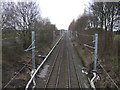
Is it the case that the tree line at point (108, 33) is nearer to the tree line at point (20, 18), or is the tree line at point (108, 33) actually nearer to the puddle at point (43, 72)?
the puddle at point (43, 72)

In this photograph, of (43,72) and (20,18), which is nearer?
(43,72)

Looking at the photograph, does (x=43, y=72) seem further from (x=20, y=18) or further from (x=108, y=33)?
(x=20, y=18)

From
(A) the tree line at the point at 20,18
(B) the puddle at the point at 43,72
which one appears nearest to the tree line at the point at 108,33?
(B) the puddle at the point at 43,72

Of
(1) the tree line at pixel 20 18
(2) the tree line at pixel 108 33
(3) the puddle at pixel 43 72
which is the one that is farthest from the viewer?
(1) the tree line at pixel 20 18

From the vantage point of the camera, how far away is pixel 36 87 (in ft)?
36.4

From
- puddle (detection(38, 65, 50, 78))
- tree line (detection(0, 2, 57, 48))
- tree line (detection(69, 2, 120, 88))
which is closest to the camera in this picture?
tree line (detection(69, 2, 120, 88))

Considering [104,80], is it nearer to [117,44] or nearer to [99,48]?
[117,44]

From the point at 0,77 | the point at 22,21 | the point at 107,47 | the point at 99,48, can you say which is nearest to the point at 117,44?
the point at 107,47

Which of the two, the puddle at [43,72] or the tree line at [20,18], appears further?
the tree line at [20,18]

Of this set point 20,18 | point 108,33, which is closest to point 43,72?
point 108,33

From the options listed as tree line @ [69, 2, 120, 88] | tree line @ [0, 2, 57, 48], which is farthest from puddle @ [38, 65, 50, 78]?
tree line @ [0, 2, 57, 48]

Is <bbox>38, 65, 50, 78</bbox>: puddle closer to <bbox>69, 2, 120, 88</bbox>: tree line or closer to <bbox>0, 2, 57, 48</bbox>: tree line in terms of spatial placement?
<bbox>69, 2, 120, 88</bbox>: tree line

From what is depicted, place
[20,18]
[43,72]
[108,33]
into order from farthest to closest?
1. [20,18]
2. [108,33]
3. [43,72]

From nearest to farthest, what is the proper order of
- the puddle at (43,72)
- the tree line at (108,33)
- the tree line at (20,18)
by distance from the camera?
the tree line at (108,33) < the puddle at (43,72) < the tree line at (20,18)
